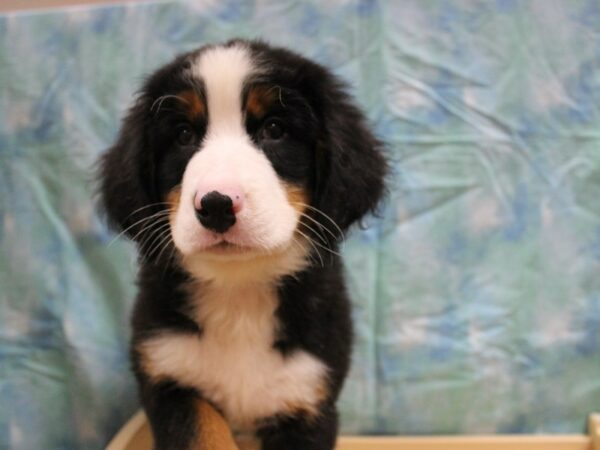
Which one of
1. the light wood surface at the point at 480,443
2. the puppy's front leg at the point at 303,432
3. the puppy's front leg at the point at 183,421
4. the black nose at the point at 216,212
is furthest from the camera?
the light wood surface at the point at 480,443

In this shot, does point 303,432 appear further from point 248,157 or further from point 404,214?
point 404,214

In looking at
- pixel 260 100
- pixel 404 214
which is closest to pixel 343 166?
pixel 260 100

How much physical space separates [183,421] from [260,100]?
756mm

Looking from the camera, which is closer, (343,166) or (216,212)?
(216,212)

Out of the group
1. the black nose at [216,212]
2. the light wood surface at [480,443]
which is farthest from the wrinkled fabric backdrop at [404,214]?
the black nose at [216,212]

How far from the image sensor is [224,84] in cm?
134

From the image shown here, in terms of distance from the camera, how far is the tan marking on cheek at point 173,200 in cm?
138

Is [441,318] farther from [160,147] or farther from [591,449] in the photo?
[160,147]

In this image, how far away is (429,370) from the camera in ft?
7.27

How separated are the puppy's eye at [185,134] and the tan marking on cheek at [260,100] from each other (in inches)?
5.9

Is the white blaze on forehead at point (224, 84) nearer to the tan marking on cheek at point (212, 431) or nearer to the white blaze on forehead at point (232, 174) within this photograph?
the white blaze on forehead at point (232, 174)

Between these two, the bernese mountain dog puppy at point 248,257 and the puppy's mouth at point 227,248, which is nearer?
the puppy's mouth at point 227,248

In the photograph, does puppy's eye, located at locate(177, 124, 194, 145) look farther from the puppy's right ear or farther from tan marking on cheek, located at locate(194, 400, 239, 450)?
tan marking on cheek, located at locate(194, 400, 239, 450)

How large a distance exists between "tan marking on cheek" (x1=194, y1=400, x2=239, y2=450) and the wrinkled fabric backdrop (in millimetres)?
843
